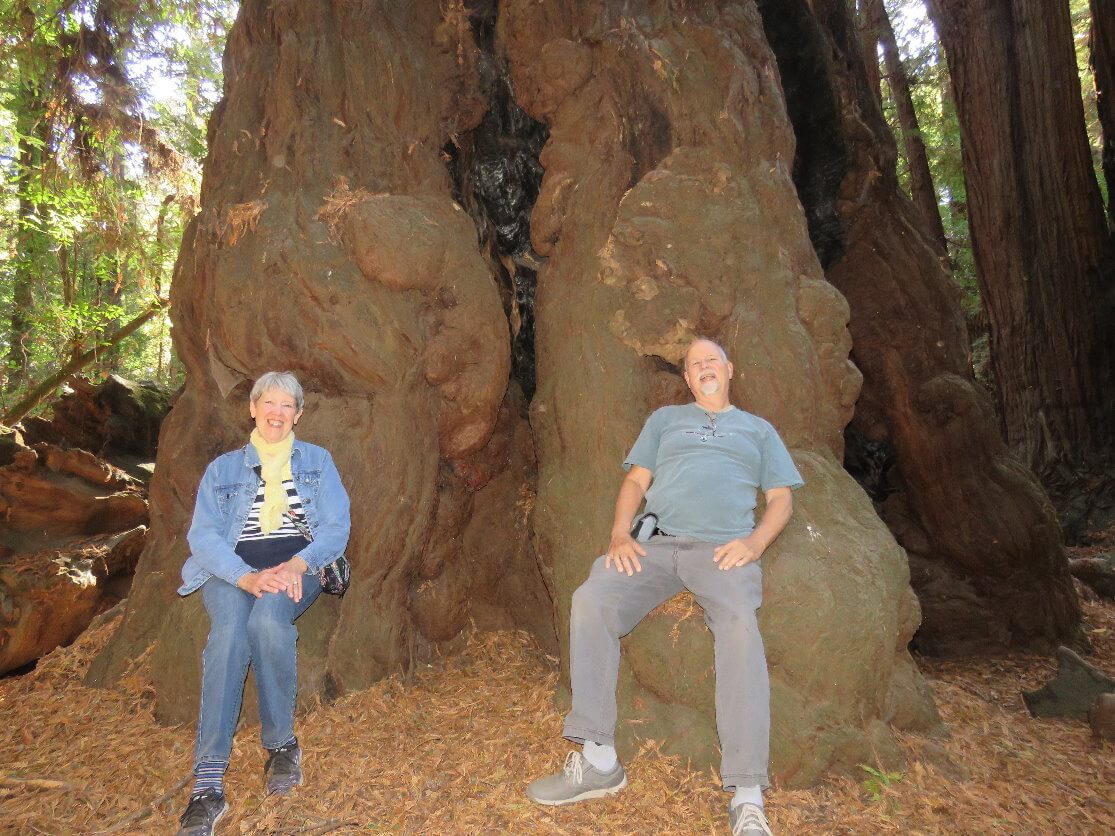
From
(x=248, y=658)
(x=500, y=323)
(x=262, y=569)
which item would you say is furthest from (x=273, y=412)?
(x=500, y=323)

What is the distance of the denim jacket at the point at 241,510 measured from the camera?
3.30 m

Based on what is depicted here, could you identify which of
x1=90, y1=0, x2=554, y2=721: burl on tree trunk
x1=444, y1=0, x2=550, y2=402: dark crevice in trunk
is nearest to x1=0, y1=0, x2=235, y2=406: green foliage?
x1=90, y1=0, x2=554, y2=721: burl on tree trunk

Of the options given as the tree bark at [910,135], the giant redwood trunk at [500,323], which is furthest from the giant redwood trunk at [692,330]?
the tree bark at [910,135]

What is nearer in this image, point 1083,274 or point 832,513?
point 832,513

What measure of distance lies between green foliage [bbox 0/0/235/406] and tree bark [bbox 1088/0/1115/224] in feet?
34.4

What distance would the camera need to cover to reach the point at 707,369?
144 inches

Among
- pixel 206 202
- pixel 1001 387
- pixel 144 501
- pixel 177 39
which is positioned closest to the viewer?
pixel 206 202

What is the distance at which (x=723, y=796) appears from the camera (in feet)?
10.1

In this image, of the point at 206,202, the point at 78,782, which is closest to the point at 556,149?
the point at 206,202

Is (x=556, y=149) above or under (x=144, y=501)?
above

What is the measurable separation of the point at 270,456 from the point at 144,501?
4934 mm

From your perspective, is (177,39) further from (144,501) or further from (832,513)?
(832,513)

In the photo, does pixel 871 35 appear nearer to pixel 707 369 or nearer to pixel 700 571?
pixel 707 369

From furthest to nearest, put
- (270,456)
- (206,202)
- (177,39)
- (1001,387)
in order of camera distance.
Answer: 1. (1001,387)
2. (177,39)
3. (206,202)
4. (270,456)
